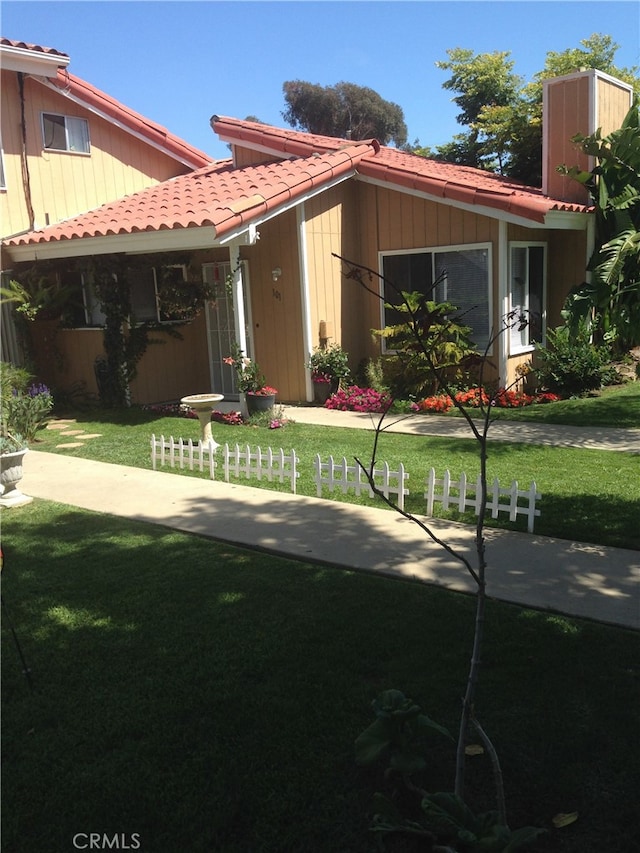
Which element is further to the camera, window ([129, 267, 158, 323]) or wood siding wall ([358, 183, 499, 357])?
window ([129, 267, 158, 323])

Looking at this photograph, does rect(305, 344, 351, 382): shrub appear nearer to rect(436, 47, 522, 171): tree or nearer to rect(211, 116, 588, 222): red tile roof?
rect(211, 116, 588, 222): red tile roof

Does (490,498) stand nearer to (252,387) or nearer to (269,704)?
(269,704)

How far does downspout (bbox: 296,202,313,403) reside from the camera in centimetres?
1202

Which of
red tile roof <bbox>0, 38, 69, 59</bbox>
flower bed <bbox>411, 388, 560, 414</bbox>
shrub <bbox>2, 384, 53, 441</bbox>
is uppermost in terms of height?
red tile roof <bbox>0, 38, 69, 59</bbox>

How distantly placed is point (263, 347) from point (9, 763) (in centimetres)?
1028

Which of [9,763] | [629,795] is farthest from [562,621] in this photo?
[9,763]

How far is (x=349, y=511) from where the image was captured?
6.39 metres

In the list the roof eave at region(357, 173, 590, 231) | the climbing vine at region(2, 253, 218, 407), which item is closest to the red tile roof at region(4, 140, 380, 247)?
the climbing vine at region(2, 253, 218, 407)

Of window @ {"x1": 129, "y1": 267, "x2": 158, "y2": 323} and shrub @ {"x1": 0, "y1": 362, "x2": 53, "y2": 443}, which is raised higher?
window @ {"x1": 129, "y1": 267, "x2": 158, "y2": 323}

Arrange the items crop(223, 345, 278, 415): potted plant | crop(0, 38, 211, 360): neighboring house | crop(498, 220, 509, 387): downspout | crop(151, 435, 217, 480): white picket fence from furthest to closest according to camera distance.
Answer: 1. crop(0, 38, 211, 360): neighboring house
2. crop(498, 220, 509, 387): downspout
3. crop(223, 345, 278, 415): potted plant
4. crop(151, 435, 217, 480): white picket fence

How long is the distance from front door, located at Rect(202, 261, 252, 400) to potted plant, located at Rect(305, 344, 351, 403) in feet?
3.84

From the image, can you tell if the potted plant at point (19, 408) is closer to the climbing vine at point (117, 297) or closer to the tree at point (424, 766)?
the climbing vine at point (117, 297)

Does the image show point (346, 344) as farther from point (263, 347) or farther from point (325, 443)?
point (325, 443)

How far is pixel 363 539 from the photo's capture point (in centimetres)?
563
